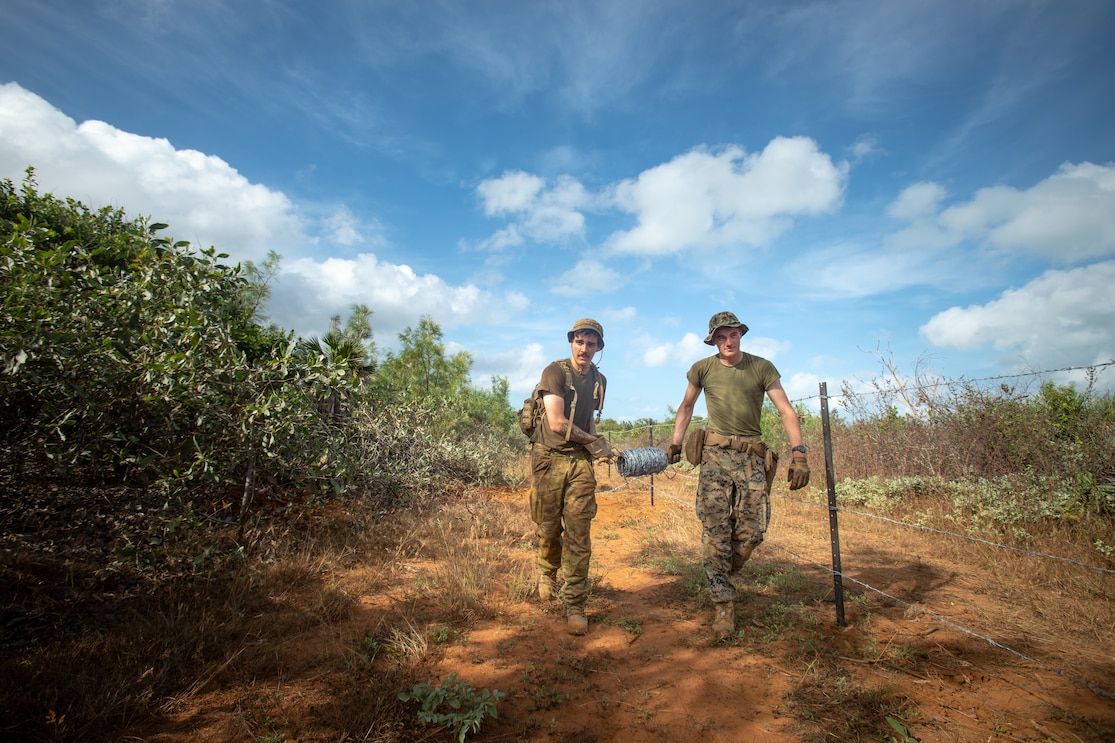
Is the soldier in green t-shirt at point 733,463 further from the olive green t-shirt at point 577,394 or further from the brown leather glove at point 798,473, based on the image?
the olive green t-shirt at point 577,394

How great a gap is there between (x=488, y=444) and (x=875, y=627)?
359 inches

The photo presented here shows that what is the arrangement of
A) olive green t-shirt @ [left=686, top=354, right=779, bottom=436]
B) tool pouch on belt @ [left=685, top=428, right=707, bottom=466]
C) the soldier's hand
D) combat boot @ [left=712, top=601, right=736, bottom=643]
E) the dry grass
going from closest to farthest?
the dry grass
combat boot @ [left=712, top=601, right=736, bottom=643]
olive green t-shirt @ [left=686, top=354, right=779, bottom=436]
tool pouch on belt @ [left=685, top=428, right=707, bottom=466]
the soldier's hand

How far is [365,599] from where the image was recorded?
14.1ft

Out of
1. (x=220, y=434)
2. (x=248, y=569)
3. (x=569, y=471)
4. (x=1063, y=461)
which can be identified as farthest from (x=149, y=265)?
(x=1063, y=461)

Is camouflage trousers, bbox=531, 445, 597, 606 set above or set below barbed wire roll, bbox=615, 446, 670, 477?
below

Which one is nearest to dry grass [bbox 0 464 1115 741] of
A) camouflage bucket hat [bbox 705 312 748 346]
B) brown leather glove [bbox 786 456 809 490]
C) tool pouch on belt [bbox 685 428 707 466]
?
brown leather glove [bbox 786 456 809 490]

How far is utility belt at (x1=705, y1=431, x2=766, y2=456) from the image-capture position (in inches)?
150

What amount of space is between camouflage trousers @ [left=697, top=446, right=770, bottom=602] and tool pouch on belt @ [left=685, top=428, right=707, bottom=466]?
0.50 feet

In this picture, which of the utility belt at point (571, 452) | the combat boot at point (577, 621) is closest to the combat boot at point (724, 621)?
the combat boot at point (577, 621)

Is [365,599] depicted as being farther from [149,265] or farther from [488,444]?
[488,444]

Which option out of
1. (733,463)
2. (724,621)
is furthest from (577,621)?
(733,463)

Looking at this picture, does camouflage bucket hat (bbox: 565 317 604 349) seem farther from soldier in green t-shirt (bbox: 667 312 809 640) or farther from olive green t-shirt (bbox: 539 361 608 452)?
soldier in green t-shirt (bbox: 667 312 809 640)

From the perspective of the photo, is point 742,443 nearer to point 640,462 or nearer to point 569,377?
point 640,462

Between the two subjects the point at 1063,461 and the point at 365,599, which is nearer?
the point at 365,599
